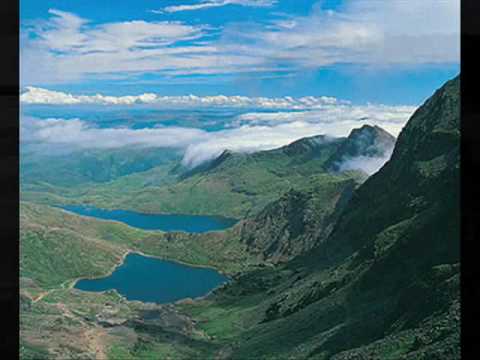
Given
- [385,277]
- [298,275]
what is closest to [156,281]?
[298,275]

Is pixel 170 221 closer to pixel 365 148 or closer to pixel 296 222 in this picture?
pixel 296 222

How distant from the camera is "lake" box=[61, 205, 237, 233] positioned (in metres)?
149

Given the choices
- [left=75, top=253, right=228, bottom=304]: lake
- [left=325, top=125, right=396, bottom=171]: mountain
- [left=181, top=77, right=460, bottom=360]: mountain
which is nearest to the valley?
[left=181, top=77, right=460, bottom=360]: mountain

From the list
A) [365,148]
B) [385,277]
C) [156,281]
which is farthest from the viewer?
[365,148]

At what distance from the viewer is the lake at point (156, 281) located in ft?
323

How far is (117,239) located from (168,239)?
10.5 m

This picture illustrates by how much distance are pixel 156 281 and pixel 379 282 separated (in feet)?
177

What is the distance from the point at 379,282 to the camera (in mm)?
63438

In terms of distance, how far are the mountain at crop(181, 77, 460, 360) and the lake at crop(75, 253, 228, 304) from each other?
32.6 feet

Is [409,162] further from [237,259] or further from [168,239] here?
[168,239]

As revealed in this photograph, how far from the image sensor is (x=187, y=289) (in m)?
97.1

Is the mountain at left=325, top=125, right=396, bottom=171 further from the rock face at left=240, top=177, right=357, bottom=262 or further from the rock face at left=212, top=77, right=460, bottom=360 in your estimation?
the rock face at left=212, top=77, right=460, bottom=360

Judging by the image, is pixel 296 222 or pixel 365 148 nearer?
pixel 296 222
